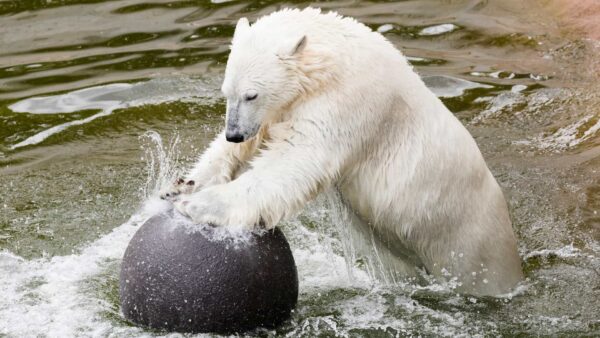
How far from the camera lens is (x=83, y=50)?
34.4ft

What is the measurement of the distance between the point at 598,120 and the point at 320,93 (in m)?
3.92

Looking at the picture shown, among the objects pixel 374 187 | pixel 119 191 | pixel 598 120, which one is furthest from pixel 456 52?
pixel 374 187

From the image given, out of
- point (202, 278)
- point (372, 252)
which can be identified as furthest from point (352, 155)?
point (202, 278)

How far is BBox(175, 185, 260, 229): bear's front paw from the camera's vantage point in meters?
5.18

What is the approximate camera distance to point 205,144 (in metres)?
8.31

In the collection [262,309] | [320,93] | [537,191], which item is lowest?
[537,191]

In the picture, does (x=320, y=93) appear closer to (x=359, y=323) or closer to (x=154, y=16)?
(x=359, y=323)

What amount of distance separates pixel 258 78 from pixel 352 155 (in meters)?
0.67

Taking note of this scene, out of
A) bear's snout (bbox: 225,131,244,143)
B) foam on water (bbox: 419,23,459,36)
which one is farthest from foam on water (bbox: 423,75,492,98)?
bear's snout (bbox: 225,131,244,143)

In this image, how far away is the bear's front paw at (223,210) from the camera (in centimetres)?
518

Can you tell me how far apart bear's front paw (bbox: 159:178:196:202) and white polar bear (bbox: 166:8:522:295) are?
0.06ft

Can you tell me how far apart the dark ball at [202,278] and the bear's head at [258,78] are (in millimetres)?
566

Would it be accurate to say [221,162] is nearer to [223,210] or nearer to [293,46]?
[223,210]

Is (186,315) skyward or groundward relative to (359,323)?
skyward
